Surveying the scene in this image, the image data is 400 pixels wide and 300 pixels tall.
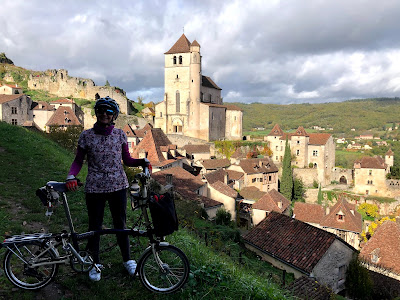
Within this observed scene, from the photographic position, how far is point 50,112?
154 feet

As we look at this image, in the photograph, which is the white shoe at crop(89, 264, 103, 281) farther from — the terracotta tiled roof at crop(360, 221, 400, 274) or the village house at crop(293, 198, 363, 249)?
the village house at crop(293, 198, 363, 249)

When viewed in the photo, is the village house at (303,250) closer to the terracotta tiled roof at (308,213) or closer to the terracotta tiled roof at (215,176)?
the terracotta tiled roof at (215,176)

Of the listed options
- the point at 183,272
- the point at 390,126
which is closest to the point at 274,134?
the point at 183,272

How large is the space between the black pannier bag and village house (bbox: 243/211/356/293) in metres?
11.0

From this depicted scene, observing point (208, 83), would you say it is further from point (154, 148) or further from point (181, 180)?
point (181, 180)

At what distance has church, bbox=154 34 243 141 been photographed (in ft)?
188

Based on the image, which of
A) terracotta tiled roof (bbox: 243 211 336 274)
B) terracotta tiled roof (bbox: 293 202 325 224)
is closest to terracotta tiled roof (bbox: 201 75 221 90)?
terracotta tiled roof (bbox: 293 202 325 224)

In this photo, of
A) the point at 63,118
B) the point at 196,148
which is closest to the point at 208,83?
the point at 196,148

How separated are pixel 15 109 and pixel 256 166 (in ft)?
121

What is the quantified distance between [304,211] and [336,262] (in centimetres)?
2101

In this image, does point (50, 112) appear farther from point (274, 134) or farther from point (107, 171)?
point (107, 171)

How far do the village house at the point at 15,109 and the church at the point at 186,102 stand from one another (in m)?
22.8

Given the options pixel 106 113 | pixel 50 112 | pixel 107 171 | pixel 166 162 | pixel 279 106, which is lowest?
pixel 166 162

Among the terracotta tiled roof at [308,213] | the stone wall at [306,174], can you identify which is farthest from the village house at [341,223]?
the stone wall at [306,174]
